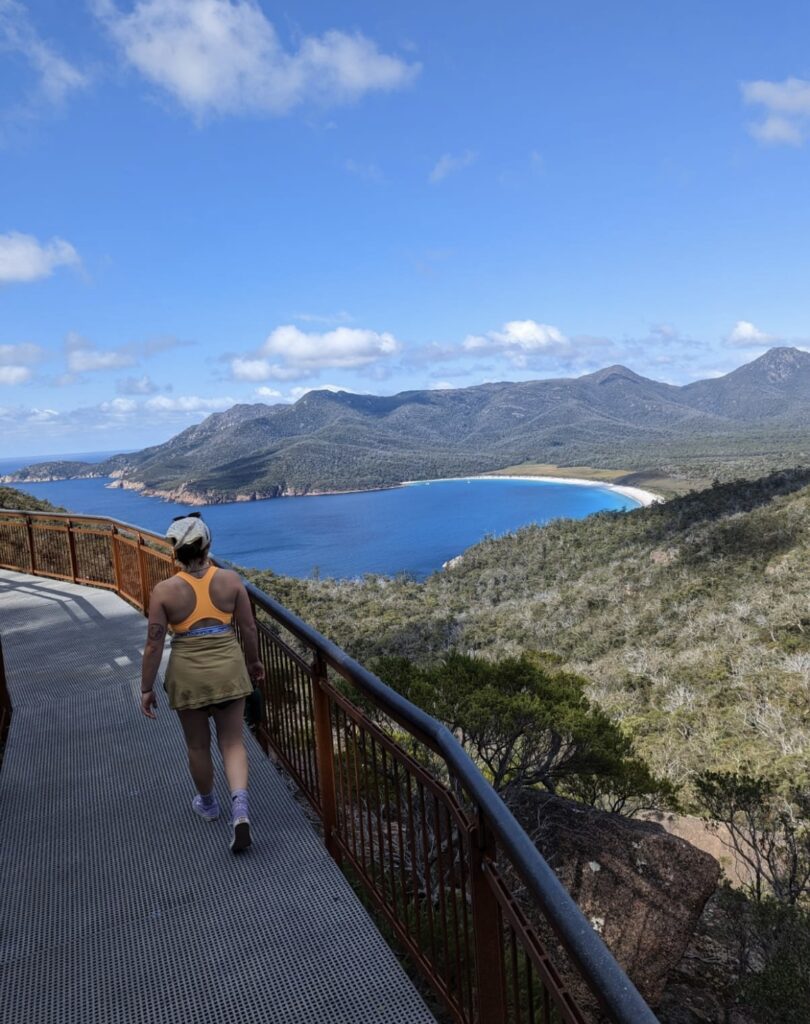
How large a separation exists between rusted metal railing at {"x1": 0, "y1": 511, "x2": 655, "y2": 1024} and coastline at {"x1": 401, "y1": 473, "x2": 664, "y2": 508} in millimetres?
88284

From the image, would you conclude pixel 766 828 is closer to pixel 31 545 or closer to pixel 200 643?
pixel 200 643

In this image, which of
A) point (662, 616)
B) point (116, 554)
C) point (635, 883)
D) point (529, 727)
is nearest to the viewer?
point (635, 883)

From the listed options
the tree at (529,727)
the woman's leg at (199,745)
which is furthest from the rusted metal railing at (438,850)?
the tree at (529,727)

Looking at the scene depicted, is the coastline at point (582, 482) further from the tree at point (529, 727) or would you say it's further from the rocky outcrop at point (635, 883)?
the rocky outcrop at point (635, 883)

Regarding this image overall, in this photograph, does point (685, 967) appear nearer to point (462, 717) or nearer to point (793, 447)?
point (462, 717)

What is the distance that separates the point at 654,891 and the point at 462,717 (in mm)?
3573

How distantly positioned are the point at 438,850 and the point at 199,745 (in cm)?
142

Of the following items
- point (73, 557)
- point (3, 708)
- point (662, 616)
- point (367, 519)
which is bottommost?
point (367, 519)

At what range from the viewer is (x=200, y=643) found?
285 centimetres

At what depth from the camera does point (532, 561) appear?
2360 inches

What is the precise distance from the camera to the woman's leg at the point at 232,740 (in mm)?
2969

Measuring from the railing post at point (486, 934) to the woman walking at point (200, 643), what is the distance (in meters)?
1.45

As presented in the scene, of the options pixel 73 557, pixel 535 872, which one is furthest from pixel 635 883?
pixel 73 557

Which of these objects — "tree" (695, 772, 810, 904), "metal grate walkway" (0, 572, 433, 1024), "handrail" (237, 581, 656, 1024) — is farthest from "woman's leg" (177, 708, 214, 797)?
"tree" (695, 772, 810, 904)
